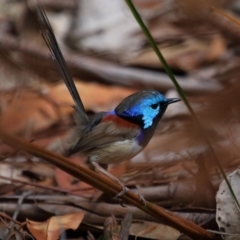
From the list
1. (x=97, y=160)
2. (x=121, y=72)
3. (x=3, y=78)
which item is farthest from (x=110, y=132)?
(x=121, y=72)

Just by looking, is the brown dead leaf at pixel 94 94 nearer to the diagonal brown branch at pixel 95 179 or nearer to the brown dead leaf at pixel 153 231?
the brown dead leaf at pixel 153 231

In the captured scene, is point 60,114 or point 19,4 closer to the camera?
point 60,114

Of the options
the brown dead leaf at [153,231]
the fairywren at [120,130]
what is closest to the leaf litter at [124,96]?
the brown dead leaf at [153,231]

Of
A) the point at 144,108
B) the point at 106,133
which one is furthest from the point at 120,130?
the point at 144,108

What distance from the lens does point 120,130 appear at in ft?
11.6

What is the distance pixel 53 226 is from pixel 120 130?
2.16 feet

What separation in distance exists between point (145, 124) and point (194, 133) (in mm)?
2427

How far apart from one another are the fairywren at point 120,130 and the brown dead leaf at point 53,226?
1.04ft

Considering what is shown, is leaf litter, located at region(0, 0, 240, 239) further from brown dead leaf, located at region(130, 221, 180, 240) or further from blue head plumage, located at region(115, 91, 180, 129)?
blue head plumage, located at region(115, 91, 180, 129)

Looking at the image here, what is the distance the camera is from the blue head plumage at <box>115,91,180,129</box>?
359cm

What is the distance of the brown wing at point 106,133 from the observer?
3514 millimetres

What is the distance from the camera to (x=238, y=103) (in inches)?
42.0

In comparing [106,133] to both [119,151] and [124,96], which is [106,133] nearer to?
[119,151]

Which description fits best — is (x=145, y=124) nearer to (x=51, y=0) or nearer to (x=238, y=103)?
(x=238, y=103)
